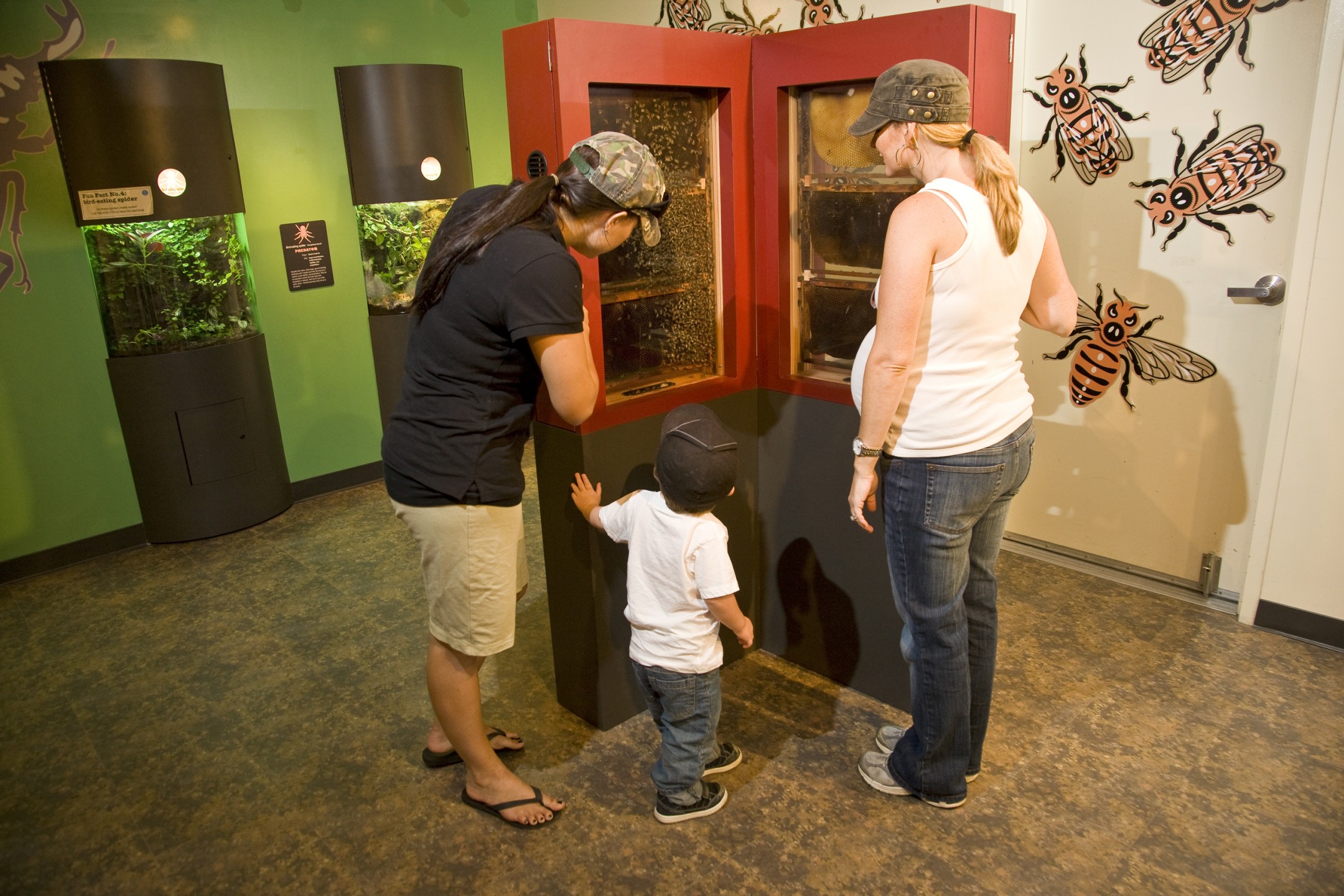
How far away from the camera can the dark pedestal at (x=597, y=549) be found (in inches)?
97.7

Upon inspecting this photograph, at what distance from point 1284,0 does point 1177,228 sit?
696 millimetres

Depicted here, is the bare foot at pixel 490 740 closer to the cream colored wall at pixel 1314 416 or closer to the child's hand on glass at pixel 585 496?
the child's hand on glass at pixel 585 496

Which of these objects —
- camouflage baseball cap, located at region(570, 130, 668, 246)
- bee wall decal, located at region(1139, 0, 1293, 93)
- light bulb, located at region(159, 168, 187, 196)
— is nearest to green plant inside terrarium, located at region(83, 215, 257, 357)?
light bulb, located at region(159, 168, 187, 196)

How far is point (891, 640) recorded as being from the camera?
2.68m

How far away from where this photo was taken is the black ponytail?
1.91 metres

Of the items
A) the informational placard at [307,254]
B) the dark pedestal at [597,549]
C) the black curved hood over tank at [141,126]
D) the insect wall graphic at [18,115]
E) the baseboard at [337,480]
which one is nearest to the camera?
the dark pedestal at [597,549]

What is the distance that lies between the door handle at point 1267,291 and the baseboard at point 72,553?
14.5 ft

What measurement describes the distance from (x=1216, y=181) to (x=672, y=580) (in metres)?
2.25

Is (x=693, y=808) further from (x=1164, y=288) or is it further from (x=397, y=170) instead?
(x=397, y=170)

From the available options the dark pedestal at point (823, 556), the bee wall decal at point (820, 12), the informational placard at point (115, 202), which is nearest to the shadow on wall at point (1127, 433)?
the bee wall decal at point (820, 12)

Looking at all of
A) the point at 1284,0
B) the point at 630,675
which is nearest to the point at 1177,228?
the point at 1284,0

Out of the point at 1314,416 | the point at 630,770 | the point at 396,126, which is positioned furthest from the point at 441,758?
the point at 396,126

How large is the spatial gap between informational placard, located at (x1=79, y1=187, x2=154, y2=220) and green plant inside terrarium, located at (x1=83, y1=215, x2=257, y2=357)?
103 millimetres

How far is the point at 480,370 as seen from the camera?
1961 millimetres
